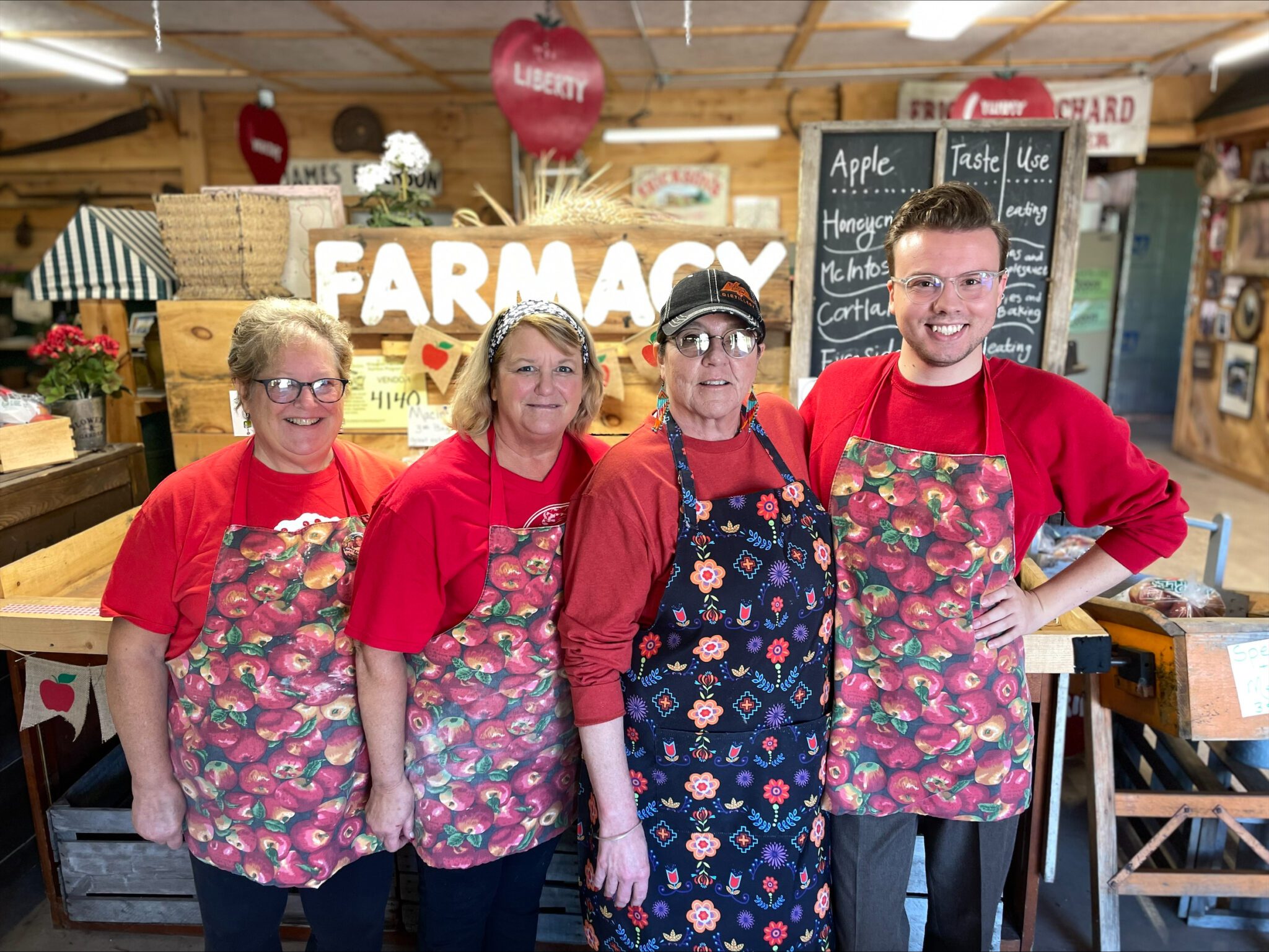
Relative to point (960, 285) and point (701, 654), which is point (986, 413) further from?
point (701, 654)

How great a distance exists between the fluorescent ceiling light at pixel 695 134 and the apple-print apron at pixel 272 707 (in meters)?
6.37

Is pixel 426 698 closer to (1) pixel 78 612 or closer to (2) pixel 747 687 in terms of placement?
(2) pixel 747 687

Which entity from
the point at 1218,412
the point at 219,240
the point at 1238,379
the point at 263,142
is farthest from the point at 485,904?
the point at 1218,412

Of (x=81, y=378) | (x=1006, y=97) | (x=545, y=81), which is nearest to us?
(x=81, y=378)

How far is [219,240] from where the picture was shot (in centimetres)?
263

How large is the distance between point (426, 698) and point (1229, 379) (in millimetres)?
7980

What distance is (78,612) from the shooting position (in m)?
2.08

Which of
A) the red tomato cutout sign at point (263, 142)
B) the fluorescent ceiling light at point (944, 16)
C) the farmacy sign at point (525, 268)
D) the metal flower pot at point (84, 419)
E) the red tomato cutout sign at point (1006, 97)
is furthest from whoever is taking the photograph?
the red tomato cutout sign at point (263, 142)

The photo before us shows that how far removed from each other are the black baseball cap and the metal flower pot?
8.48ft

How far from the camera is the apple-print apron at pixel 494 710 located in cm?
158

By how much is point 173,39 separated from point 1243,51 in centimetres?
735

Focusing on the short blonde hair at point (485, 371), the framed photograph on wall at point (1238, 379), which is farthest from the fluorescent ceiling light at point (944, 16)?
the short blonde hair at point (485, 371)

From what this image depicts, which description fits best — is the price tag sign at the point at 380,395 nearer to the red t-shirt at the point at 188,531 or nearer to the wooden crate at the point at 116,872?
the red t-shirt at the point at 188,531

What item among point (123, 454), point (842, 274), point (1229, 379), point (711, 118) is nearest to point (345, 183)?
point (711, 118)
